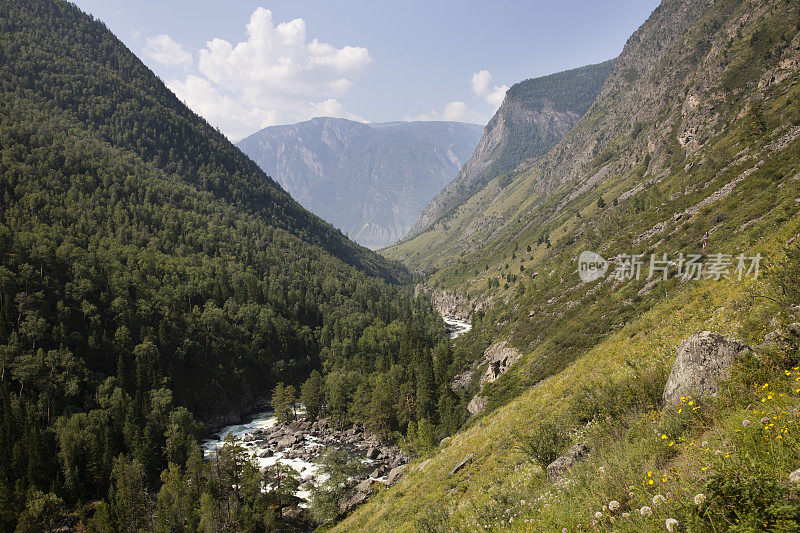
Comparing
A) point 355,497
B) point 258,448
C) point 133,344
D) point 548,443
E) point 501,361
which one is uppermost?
point 133,344

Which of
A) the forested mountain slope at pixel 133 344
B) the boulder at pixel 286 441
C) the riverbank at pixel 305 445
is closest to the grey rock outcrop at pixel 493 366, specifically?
the forested mountain slope at pixel 133 344

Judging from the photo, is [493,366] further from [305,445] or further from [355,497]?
[305,445]

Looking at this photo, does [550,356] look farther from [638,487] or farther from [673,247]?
[638,487]

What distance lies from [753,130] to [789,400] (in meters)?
119

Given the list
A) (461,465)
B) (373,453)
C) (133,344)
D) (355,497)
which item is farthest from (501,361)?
(133,344)

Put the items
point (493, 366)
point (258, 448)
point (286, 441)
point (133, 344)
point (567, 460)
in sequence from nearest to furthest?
point (567, 460) → point (258, 448) → point (493, 366) → point (286, 441) → point (133, 344)

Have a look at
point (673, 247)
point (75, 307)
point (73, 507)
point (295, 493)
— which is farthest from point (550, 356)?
point (75, 307)

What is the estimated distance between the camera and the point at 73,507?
216 ft

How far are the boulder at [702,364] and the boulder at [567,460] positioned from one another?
3.91 meters

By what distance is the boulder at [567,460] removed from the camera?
15281 millimetres

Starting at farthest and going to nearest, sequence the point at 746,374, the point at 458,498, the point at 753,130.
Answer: the point at 753,130
the point at 458,498
the point at 746,374

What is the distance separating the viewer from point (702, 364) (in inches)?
Answer: 517

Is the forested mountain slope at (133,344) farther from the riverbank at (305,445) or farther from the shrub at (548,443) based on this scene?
the shrub at (548,443)

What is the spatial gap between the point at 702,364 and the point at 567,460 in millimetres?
6543
